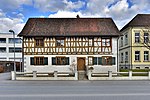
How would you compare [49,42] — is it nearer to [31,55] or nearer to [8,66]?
[31,55]

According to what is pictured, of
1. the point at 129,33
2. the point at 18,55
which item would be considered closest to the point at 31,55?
the point at 129,33

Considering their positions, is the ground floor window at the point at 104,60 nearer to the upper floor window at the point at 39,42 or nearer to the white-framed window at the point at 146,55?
the upper floor window at the point at 39,42

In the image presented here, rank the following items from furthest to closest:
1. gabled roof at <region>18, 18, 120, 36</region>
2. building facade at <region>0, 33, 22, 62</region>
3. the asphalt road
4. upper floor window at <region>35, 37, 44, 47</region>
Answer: building facade at <region>0, 33, 22, 62</region>
gabled roof at <region>18, 18, 120, 36</region>
upper floor window at <region>35, 37, 44, 47</region>
the asphalt road

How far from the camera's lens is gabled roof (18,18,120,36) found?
36781 millimetres

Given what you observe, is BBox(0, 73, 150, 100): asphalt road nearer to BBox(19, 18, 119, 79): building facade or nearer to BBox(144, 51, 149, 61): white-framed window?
BBox(19, 18, 119, 79): building facade

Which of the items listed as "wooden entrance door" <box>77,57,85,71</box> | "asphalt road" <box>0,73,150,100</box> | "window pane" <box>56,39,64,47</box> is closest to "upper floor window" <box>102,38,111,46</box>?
"wooden entrance door" <box>77,57,85,71</box>

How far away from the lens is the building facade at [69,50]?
3606cm

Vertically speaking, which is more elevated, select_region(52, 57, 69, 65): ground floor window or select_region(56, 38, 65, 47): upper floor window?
select_region(56, 38, 65, 47): upper floor window

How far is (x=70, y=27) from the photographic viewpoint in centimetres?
3841

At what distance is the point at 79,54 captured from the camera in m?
36.3

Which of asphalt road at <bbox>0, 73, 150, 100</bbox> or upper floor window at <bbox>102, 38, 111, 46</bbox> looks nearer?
asphalt road at <bbox>0, 73, 150, 100</bbox>

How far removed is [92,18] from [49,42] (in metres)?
9.23

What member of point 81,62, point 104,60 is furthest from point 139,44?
point 81,62

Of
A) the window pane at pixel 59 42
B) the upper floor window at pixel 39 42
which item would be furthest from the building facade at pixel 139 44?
the upper floor window at pixel 39 42
